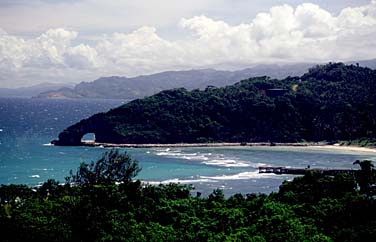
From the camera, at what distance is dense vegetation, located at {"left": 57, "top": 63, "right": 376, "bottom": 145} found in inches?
5586

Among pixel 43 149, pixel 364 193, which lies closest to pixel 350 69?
pixel 43 149

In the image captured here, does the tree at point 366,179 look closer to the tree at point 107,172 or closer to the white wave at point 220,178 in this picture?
the tree at point 107,172

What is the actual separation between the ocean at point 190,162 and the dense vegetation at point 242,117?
11068 millimetres

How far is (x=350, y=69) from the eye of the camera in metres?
185

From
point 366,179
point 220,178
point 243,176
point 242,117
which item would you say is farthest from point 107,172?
point 242,117

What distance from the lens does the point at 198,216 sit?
44.5 meters

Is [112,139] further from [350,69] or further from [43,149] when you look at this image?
[350,69]

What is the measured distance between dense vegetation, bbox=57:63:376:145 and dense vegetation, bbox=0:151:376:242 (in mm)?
87941

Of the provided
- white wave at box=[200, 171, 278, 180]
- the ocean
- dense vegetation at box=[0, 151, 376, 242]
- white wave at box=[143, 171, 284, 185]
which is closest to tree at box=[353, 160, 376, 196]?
dense vegetation at box=[0, 151, 376, 242]

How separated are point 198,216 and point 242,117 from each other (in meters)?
109

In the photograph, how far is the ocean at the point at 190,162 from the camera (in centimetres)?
8744

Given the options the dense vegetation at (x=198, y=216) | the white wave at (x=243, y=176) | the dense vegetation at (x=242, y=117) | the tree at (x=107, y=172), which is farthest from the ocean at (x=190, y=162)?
the dense vegetation at (x=198, y=216)

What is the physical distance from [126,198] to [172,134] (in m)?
95.2

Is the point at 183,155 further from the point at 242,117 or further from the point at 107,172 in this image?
the point at 107,172
